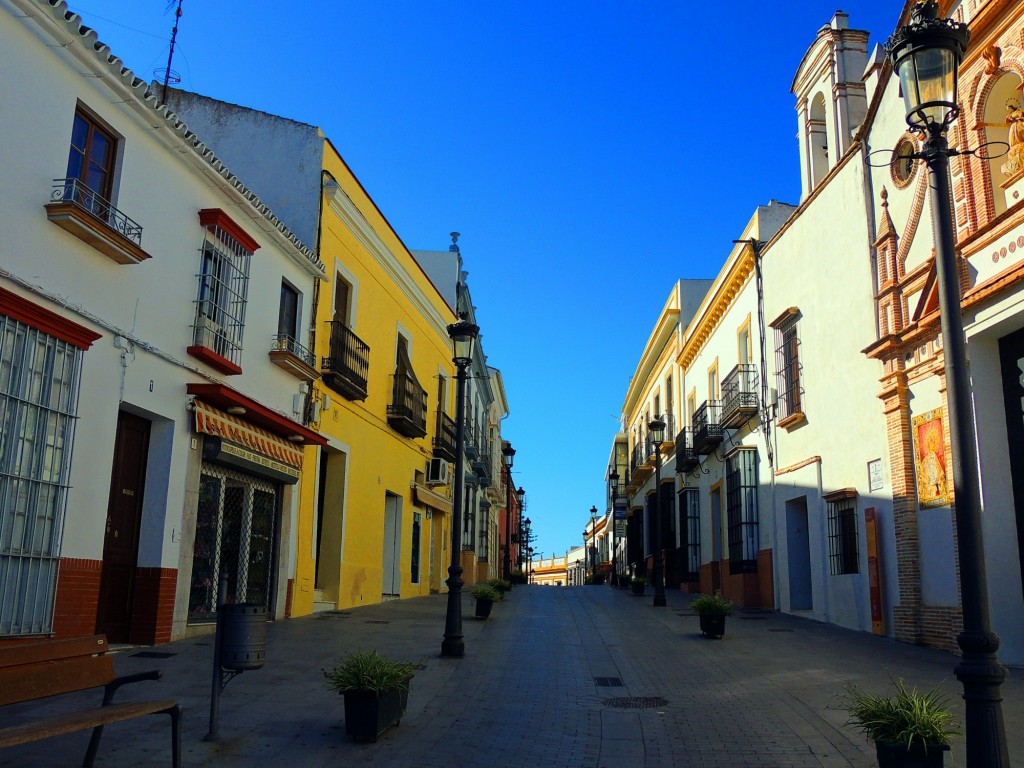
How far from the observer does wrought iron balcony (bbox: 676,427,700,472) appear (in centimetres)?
2538

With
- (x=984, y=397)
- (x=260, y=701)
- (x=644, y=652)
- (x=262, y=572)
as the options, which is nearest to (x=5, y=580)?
(x=260, y=701)

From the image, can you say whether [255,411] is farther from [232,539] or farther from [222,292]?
[232,539]

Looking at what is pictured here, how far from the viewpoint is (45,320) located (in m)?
8.30

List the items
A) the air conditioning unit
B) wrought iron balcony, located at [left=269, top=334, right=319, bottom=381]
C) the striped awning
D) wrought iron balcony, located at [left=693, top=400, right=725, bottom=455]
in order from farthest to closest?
the air conditioning unit < wrought iron balcony, located at [left=693, top=400, right=725, bottom=455] < wrought iron balcony, located at [left=269, top=334, right=319, bottom=381] < the striped awning

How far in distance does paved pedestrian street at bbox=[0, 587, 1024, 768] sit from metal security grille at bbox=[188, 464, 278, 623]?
2.84ft

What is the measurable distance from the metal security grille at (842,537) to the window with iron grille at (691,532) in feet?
33.5

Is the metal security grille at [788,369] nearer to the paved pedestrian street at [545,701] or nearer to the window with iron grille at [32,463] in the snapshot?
the paved pedestrian street at [545,701]

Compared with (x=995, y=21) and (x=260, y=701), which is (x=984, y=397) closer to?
(x=995, y=21)

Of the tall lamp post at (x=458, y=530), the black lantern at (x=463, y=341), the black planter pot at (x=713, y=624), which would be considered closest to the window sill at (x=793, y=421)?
the black planter pot at (x=713, y=624)

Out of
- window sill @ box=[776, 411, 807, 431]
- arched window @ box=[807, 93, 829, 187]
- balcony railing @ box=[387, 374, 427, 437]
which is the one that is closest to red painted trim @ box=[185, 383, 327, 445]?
balcony railing @ box=[387, 374, 427, 437]

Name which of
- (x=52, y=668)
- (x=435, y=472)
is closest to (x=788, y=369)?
(x=435, y=472)

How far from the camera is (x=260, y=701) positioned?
7613 mm

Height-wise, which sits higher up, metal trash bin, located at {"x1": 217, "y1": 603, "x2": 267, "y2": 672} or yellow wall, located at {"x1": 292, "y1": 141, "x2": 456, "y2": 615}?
yellow wall, located at {"x1": 292, "y1": 141, "x2": 456, "y2": 615}

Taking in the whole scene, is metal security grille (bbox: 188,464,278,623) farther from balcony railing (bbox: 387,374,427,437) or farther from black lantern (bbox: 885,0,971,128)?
black lantern (bbox: 885,0,971,128)
